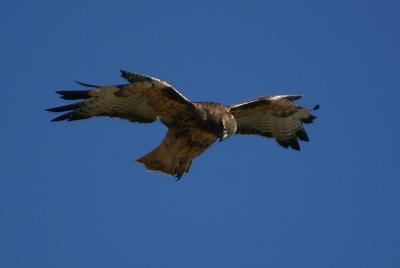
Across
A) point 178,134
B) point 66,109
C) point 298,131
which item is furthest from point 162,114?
point 298,131

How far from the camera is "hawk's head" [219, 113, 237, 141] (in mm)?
10172

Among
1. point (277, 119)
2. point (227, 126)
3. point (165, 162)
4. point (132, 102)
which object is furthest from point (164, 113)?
point (277, 119)

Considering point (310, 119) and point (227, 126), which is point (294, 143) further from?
point (227, 126)

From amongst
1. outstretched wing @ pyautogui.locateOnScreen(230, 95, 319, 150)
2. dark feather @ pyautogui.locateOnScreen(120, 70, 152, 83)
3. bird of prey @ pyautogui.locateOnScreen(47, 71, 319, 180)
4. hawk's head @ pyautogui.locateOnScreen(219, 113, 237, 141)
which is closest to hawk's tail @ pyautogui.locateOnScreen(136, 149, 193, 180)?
bird of prey @ pyautogui.locateOnScreen(47, 71, 319, 180)

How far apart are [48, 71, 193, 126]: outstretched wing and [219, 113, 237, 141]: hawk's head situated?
434 millimetres

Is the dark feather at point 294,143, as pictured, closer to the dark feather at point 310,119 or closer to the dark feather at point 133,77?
the dark feather at point 310,119

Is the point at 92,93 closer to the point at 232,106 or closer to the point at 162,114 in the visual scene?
the point at 162,114

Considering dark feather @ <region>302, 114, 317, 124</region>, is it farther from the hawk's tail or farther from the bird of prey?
the hawk's tail

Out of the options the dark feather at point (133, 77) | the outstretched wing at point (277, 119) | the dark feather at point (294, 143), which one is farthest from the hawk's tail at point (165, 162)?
the dark feather at point (294, 143)

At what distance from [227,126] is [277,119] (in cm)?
173

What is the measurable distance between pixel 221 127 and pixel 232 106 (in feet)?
2.25

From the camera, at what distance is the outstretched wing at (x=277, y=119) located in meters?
11.3

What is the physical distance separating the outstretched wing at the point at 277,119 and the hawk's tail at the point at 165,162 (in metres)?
1.16

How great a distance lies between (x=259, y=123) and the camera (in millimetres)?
11812
